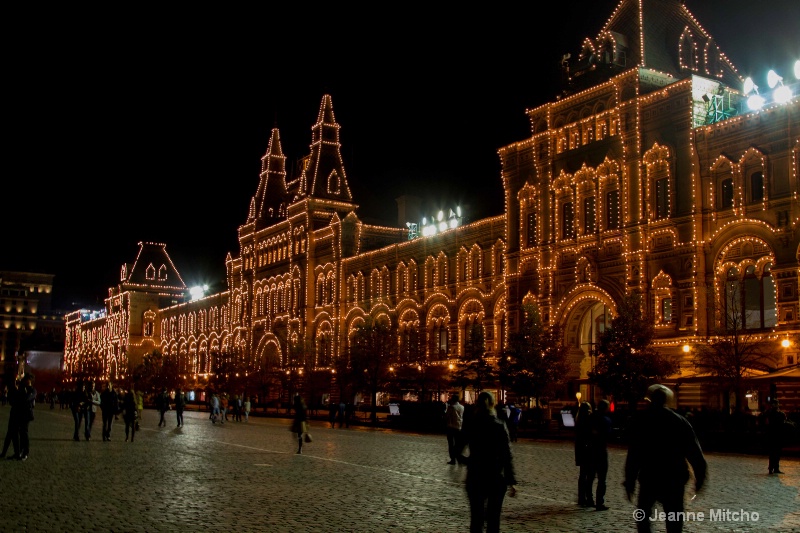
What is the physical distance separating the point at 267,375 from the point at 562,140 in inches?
1517

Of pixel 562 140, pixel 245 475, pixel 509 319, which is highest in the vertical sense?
pixel 562 140

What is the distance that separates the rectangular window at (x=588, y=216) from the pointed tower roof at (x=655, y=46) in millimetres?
6364

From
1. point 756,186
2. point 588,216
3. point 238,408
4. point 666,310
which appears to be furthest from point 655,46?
point 238,408

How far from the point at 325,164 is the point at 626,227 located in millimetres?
42759

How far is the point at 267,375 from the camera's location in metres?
77.5

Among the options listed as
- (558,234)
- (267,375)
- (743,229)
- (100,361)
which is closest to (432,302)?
(558,234)

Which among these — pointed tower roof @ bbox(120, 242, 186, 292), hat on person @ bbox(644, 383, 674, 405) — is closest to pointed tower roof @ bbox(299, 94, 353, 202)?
pointed tower roof @ bbox(120, 242, 186, 292)

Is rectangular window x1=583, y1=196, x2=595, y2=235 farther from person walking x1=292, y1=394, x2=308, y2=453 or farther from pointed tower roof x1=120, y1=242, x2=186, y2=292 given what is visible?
pointed tower roof x1=120, y1=242, x2=186, y2=292

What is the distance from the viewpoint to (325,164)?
269 feet

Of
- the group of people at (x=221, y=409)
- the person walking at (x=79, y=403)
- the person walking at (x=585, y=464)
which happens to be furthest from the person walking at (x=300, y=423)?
the group of people at (x=221, y=409)

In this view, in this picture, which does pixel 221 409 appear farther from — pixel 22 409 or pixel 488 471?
pixel 488 471

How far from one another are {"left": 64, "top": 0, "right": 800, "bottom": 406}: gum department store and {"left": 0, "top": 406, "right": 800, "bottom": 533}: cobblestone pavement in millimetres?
14417

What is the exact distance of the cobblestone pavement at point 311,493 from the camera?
12383 mm

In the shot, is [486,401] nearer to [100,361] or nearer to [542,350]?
[542,350]
